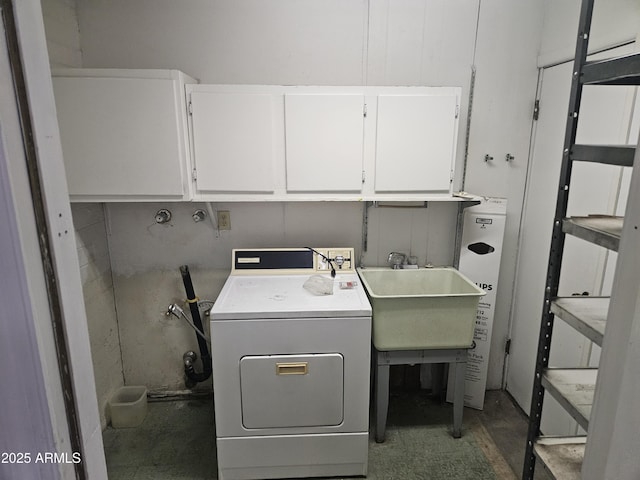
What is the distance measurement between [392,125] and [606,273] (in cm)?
125

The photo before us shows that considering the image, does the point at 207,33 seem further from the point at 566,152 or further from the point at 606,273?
the point at 606,273

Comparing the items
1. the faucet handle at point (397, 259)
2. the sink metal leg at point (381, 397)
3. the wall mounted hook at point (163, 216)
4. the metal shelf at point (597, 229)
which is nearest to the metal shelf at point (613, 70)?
the metal shelf at point (597, 229)

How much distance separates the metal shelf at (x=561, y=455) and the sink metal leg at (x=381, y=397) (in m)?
0.92

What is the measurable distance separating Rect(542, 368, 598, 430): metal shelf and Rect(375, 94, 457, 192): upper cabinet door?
111 cm

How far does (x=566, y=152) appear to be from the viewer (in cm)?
124

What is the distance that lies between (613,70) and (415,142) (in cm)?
110

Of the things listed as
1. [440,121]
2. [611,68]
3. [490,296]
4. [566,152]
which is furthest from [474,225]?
[611,68]

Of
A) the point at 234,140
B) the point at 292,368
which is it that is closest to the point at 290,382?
the point at 292,368

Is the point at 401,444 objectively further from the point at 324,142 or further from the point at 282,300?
the point at 324,142

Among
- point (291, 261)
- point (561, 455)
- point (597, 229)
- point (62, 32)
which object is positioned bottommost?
point (561, 455)

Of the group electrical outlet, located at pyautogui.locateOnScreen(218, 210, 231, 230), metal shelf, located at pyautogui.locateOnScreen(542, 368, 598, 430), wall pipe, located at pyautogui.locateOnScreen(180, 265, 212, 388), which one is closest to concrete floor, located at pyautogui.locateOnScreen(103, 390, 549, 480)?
wall pipe, located at pyautogui.locateOnScreen(180, 265, 212, 388)

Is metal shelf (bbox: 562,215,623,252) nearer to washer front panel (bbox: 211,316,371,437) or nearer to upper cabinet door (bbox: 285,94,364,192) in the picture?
A: washer front panel (bbox: 211,316,371,437)

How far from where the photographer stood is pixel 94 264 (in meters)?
2.29

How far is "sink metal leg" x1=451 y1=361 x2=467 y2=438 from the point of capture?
220 centimetres
